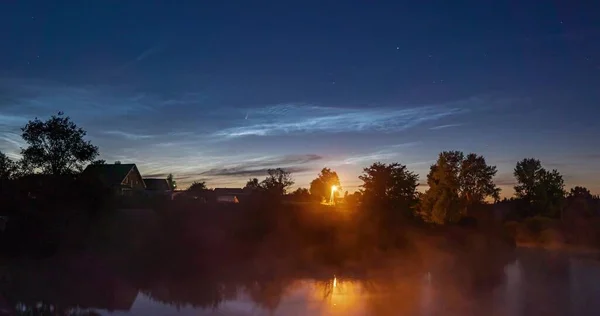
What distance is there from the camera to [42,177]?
36.2 m

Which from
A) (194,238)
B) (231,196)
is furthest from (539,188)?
(194,238)

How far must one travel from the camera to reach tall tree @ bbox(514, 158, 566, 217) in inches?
3132

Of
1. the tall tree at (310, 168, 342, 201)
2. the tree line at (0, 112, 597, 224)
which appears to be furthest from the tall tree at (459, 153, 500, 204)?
the tall tree at (310, 168, 342, 201)

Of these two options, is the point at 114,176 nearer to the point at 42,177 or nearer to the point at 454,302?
the point at 42,177

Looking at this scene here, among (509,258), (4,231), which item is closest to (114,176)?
(4,231)

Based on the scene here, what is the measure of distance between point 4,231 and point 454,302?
2459 centimetres

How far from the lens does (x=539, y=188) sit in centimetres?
8181

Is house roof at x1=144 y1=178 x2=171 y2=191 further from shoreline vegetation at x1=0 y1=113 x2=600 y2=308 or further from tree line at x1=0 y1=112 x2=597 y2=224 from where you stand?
shoreline vegetation at x1=0 y1=113 x2=600 y2=308

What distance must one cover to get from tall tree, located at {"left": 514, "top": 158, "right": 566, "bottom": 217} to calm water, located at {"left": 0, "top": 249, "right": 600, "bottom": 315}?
143ft

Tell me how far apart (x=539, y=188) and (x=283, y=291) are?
6323 cm

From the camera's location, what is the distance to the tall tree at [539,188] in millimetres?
79562

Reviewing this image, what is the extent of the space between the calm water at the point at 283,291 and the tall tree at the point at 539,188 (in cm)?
4354

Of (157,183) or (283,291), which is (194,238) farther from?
(157,183)

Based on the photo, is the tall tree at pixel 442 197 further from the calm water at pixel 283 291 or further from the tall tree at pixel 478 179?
the calm water at pixel 283 291
